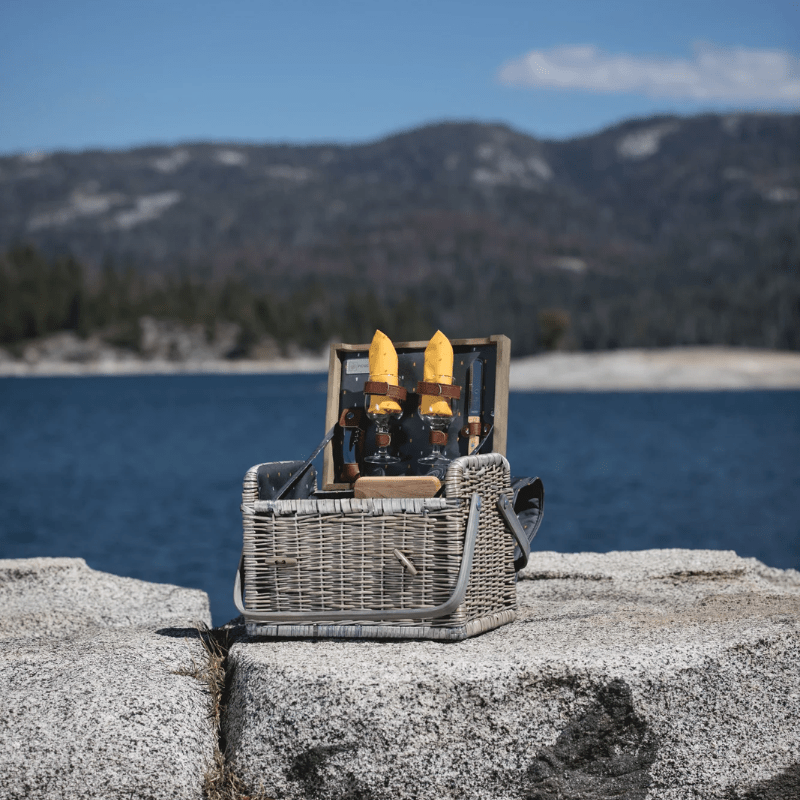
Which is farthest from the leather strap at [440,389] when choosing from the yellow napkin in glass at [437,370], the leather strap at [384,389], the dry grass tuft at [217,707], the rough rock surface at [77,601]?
the rough rock surface at [77,601]

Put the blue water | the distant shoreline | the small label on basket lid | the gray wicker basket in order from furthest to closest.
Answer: the distant shoreline, the blue water, the small label on basket lid, the gray wicker basket

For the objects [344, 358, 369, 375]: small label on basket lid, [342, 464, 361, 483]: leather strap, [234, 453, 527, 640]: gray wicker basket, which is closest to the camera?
[234, 453, 527, 640]: gray wicker basket

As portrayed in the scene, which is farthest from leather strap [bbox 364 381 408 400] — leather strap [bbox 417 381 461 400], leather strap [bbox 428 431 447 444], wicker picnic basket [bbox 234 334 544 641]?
wicker picnic basket [bbox 234 334 544 641]

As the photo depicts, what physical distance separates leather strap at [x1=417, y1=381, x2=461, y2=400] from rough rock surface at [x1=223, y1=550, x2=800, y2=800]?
1574mm

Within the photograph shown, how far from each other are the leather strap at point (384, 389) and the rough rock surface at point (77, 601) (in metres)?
1.73

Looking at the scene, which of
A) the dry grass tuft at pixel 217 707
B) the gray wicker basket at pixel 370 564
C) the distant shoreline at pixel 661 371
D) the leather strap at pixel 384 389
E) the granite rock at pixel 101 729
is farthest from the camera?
the distant shoreline at pixel 661 371

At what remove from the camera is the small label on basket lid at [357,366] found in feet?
20.2

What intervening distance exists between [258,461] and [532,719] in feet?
124

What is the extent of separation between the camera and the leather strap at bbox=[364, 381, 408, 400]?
18.4 feet

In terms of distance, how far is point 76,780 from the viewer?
407cm

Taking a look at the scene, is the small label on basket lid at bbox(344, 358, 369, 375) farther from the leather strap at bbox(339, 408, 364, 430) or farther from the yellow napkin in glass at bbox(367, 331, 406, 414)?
the yellow napkin in glass at bbox(367, 331, 406, 414)

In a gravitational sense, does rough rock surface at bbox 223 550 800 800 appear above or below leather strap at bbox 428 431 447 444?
below

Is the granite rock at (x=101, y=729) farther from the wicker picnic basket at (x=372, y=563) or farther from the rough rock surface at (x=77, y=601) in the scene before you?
the rough rock surface at (x=77, y=601)

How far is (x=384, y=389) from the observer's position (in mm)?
5594
